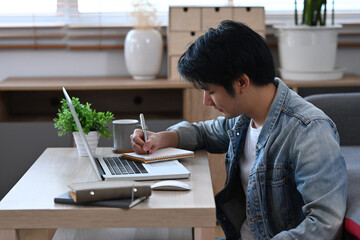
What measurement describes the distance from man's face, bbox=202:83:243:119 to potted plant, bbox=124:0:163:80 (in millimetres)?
1545

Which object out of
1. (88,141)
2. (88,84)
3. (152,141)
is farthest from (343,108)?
(88,84)

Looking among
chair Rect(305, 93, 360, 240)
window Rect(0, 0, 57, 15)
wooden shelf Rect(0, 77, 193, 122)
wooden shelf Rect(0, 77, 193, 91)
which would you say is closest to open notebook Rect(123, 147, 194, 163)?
chair Rect(305, 93, 360, 240)

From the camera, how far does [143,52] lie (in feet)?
10.0

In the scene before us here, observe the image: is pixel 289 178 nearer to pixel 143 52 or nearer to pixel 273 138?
pixel 273 138

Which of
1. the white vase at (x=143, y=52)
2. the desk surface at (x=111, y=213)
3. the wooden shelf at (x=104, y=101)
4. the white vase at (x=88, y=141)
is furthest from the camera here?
the wooden shelf at (x=104, y=101)

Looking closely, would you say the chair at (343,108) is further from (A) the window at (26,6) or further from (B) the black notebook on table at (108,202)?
(A) the window at (26,6)

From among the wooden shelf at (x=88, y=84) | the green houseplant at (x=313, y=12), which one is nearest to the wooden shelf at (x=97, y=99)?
Result: the wooden shelf at (x=88, y=84)

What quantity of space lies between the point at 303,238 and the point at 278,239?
56 millimetres

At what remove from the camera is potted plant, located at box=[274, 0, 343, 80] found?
9.62 feet

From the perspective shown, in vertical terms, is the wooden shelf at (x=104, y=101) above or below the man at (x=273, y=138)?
below

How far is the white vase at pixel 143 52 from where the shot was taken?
305 cm

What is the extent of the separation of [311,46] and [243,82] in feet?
5.07

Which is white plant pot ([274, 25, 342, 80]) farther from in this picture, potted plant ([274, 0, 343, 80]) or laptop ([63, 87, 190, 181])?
laptop ([63, 87, 190, 181])

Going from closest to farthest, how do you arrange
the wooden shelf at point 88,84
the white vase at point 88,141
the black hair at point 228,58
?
the black hair at point 228,58 < the white vase at point 88,141 < the wooden shelf at point 88,84
